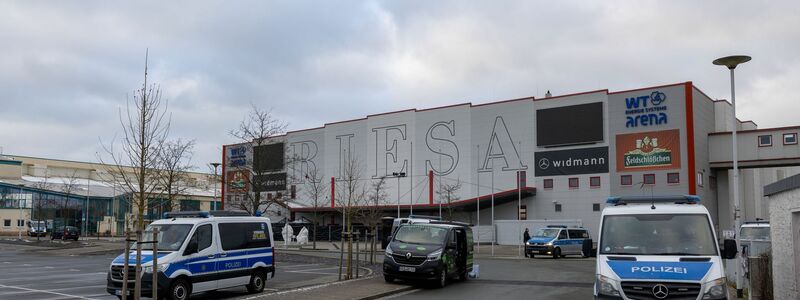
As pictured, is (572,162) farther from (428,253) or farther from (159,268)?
(159,268)

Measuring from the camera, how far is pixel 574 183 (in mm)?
53500

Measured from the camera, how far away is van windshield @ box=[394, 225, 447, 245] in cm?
1947

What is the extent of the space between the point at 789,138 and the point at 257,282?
1778 inches

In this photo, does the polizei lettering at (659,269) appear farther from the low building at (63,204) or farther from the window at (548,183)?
the low building at (63,204)

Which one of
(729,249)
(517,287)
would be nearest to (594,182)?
(517,287)

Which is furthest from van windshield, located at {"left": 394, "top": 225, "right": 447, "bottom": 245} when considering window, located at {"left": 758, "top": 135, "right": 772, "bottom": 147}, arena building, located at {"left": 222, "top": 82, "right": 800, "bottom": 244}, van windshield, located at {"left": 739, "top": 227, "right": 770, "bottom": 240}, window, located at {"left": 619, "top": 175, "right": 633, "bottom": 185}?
window, located at {"left": 758, "top": 135, "right": 772, "bottom": 147}

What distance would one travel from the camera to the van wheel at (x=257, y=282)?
1698 cm

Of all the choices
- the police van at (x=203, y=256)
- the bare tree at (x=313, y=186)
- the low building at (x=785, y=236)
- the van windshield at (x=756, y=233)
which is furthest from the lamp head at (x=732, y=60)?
the bare tree at (x=313, y=186)

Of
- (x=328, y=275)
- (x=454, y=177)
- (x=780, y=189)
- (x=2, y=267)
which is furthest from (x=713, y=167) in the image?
(x=2, y=267)

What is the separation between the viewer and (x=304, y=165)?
70.8 metres

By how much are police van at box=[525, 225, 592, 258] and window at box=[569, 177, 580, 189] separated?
51.9ft

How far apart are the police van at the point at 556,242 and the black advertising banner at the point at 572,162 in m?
15.7

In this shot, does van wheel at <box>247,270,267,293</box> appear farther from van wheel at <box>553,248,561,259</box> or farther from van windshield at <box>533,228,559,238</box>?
van windshield at <box>533,228,559,238</box>

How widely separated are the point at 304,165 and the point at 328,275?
4821 cm
